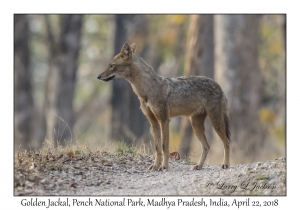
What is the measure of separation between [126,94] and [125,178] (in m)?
20.3

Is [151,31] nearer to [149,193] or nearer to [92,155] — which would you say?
[92,155]

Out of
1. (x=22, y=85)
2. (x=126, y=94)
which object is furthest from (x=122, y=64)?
(x=126, y=94)

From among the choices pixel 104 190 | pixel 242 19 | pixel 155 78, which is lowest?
pixel 104 190

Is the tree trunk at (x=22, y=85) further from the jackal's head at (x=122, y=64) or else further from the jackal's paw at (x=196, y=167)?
the jackal's paw at (x=196, y=167)

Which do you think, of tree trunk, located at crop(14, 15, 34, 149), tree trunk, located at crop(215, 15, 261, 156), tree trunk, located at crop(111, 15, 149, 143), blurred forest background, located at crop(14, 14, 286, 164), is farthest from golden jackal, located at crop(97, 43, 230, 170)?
tree trunk, located at crop(14, 15, 34, 149)

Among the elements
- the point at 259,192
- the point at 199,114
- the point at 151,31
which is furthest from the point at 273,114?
the point at 259,192

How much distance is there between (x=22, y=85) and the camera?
91.6 feet

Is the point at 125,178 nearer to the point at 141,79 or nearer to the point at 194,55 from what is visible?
the point at 141,79

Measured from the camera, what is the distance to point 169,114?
1095 cm

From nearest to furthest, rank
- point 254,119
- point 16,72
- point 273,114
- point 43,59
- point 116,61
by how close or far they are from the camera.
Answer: point 116,61
point 254,119
point 16,72
point 273,114
point 43,59

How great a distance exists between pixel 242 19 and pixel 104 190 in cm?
1311

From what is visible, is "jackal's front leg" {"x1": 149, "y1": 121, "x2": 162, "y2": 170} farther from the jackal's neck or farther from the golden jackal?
the jackal's neck

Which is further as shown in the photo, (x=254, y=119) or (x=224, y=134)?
(x=254, y=119)

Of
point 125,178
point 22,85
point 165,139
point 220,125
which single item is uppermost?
point 22,85
